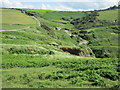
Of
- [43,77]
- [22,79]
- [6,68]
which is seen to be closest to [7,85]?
[22,79]

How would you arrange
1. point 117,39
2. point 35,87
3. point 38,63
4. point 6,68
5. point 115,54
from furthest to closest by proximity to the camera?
point 117,39
point 115,54
point 38,63
point 6,68
point 35,87

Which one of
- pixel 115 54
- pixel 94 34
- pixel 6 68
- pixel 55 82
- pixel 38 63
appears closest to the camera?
pixel 55 82

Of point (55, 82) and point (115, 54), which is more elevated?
point (55, 82)

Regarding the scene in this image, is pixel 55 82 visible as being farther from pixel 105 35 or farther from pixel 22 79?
pixel 105 35

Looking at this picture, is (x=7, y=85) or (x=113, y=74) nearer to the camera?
(x=7, y=85)

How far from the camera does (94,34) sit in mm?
98625

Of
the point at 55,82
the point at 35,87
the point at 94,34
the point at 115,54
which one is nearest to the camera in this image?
the point at 35,87

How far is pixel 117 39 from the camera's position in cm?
9200

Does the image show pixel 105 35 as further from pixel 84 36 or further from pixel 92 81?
pixel 92 81

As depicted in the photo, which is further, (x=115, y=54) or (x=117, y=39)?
(x=117, y=39)

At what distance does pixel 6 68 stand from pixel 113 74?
13.9 meters

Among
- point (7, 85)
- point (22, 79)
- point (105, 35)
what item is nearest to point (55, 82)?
point (22, 79)

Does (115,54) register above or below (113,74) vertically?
below

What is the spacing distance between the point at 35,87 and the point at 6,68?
8593mm
